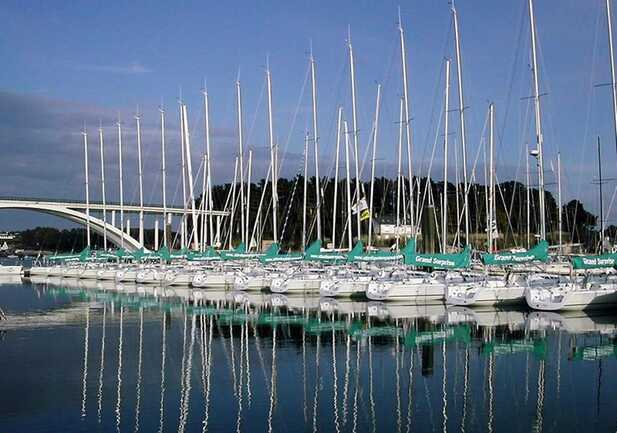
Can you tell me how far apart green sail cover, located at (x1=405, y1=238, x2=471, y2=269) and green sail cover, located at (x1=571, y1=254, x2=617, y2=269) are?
208 inches

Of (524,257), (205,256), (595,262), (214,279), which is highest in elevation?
(524,257)

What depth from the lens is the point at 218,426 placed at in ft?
52.7

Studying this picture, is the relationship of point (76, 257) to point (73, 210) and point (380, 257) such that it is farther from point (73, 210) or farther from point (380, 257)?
point (380, 257)

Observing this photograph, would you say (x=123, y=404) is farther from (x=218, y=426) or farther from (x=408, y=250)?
(x=408, y=250)

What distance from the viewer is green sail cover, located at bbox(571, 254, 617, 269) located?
3550 cm

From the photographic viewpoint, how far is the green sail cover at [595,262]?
3550 centimetres

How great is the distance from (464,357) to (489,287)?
43.7 feet

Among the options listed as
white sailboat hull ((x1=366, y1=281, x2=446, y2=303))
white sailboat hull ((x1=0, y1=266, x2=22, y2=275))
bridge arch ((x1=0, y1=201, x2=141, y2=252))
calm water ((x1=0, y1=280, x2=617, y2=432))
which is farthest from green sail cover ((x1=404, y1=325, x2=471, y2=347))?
bridge arch ((x1=0, y1=201, x2=141, y2=252))

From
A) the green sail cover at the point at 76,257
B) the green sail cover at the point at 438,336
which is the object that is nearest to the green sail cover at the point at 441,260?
the green sail cover at the point at 438,336

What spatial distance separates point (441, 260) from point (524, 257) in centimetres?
431

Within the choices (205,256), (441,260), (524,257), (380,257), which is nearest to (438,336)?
(524,257)

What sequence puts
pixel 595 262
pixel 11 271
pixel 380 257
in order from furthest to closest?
pixel 11 271, pixel 380 257, pixel 595 262

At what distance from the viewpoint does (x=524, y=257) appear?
Result: 3672 centimetres

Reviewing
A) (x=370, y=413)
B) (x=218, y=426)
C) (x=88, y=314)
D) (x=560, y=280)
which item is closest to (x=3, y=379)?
(x=218, y=426)
